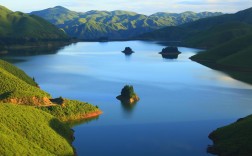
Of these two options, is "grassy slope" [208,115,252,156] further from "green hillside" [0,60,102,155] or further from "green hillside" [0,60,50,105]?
"green hillside" [0,60,50,105]

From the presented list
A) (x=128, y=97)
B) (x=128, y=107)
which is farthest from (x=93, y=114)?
(x=128, y=97)

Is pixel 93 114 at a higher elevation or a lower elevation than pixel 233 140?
lower

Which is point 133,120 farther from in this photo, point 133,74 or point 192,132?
point 133,74

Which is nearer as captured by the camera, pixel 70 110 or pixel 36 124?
pixel 36 124

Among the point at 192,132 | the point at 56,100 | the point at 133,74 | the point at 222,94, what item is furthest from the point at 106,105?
the point at 133,74

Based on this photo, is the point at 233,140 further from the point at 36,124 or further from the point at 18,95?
the point at 18,95

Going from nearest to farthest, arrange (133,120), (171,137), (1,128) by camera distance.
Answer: (1,128)
(171,137)
(133,120)
